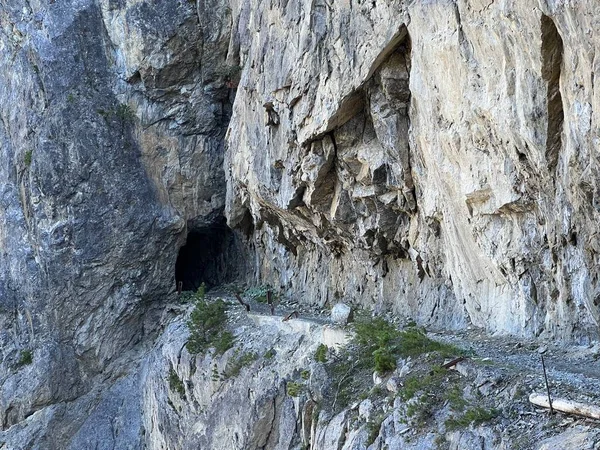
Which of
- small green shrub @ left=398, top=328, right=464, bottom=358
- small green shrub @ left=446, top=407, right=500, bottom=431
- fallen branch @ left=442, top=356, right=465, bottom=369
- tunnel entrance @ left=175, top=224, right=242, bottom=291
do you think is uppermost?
tunnel entrance @ left=175, top=224, right=242, bottom=291

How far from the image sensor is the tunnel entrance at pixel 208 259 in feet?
117

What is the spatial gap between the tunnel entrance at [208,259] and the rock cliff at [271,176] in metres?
0.20

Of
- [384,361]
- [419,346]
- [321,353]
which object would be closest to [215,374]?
[321,353]

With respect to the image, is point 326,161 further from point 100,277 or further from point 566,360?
point 100,277

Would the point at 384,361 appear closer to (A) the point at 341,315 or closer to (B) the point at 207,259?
(A) the point at 341,315

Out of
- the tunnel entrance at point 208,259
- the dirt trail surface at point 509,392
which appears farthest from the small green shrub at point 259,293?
the dirt trail surface at point 509,392

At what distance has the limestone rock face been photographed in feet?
43.5

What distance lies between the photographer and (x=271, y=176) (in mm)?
25422

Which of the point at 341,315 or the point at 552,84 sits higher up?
the point at 552,84

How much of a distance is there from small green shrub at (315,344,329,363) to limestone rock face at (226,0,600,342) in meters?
3.85

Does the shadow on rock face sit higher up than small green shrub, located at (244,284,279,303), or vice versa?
the shadow on rock face

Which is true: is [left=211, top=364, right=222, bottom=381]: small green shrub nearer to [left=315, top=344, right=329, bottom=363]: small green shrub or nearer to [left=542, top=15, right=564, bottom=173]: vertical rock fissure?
[left=315, top=344, right=329, bottom=363]: small green shrub

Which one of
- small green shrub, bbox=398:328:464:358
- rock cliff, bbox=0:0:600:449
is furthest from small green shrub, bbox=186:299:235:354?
small green shrub, bbox=398:328:464:358

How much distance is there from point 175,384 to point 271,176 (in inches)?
307
